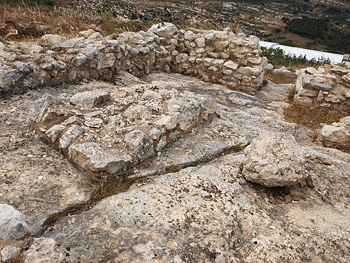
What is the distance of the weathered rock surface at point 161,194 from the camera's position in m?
2.31

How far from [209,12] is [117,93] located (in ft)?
142

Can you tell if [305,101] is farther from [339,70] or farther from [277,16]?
[277,16]

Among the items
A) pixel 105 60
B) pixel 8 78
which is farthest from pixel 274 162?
pixel 105 60

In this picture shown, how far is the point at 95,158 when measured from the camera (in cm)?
294

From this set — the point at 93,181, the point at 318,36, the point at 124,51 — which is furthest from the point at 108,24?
the point at 318,36

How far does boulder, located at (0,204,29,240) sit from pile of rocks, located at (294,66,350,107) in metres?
6.34

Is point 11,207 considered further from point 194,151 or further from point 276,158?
point 276,158

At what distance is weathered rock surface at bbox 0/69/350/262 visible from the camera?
231cm

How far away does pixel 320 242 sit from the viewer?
2564mm

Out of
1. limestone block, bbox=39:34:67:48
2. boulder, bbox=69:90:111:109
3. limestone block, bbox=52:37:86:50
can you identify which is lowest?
boulder, bbox=69:90:111:109

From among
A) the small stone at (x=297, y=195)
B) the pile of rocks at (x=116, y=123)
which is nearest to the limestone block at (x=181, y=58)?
the pile of rocks at (x=116, y=123)

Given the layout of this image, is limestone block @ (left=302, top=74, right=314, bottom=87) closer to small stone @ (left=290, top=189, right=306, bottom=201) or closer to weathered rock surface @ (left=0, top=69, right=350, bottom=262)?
weathered rock surface @ (left=0, top=69, right=350, bottom=262)

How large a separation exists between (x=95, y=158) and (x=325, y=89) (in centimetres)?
572

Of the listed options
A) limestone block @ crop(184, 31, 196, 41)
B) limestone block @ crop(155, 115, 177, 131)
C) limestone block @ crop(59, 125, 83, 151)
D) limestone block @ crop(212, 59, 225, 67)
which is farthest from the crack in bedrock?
limestone block @ crop(184, 31, 196, 41)
